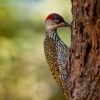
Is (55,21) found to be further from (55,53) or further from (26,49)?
(26,49)

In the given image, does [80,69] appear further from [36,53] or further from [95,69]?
[36,53]

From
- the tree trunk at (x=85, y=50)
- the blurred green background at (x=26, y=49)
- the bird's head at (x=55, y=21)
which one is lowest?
the blurred green background at (x=26, y=49)

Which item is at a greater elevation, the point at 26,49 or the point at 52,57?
the point at 52,57

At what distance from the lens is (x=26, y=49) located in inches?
319

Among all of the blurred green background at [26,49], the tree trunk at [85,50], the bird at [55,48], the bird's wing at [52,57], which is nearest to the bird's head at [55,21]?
the bird at [55,48]

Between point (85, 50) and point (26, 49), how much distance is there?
4.52 m

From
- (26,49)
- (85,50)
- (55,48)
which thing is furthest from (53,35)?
(26,49)

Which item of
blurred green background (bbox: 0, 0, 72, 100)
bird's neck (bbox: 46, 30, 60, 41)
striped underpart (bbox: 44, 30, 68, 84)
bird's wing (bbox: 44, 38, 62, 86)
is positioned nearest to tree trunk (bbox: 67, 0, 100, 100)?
striped underpart (bbox: 44, 30, 68, 84)

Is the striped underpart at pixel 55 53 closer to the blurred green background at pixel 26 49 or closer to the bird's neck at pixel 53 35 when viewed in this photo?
the bird's neck at pixel 53 35

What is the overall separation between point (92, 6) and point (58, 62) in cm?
145

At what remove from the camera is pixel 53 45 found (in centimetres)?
502

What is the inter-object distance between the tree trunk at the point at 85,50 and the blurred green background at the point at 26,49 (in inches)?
119

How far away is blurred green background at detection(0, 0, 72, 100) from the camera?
735cm

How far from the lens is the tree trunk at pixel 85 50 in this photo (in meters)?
3.50
